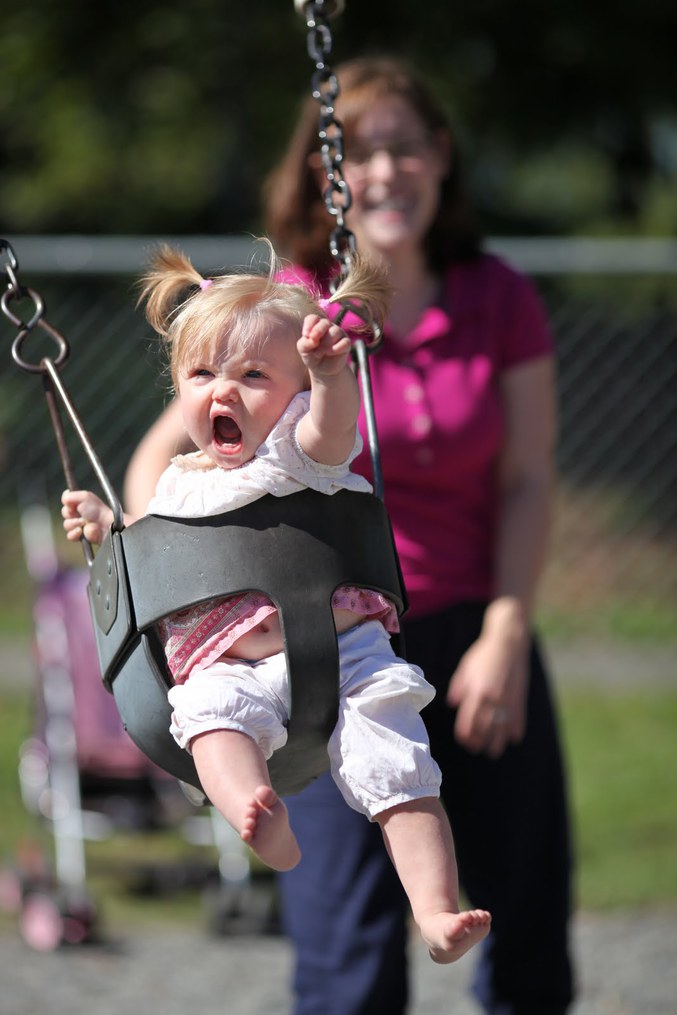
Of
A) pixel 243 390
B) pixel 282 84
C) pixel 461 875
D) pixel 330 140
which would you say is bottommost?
pixel 282 84

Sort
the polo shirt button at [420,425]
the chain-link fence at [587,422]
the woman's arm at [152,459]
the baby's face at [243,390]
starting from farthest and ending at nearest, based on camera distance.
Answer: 1. the chain-link fence at [587,422]
2. the polo shirt button at [420,425]
3. the woman's arm at [152,459]
4. the baby's face at [243,390]

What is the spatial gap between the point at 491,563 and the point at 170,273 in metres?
1.10

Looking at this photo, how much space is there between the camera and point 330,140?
2133 millimetres

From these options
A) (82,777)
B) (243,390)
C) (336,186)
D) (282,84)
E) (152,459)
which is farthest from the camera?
(282,84)

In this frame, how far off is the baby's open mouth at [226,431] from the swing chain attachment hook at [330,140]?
0.36 meters

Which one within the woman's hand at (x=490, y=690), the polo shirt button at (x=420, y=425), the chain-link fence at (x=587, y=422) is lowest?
the chain-link fence at (x=587, y=422)

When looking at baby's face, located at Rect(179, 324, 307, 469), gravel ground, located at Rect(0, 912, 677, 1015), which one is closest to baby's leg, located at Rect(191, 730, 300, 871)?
baby's face, located at Rect(179, 324, 307, 469)

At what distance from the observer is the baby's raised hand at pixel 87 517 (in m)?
1.87

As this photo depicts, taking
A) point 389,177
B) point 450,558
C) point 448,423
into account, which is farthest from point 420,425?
point 389,177

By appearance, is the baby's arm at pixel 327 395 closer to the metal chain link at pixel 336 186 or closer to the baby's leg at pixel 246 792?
the metal chain link at pixel 336 186

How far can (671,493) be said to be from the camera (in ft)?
24.0

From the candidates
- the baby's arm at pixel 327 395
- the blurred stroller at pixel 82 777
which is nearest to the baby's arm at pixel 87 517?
the baby's arm at pixel 327 395

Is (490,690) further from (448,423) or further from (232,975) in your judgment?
(232,975)

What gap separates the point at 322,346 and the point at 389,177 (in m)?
1.11
